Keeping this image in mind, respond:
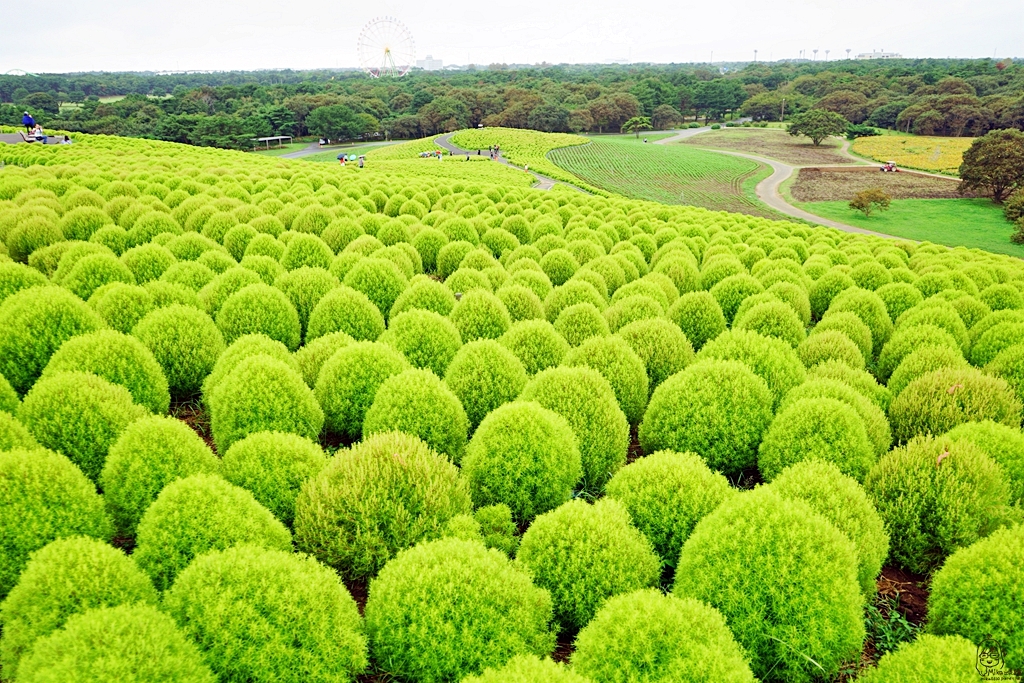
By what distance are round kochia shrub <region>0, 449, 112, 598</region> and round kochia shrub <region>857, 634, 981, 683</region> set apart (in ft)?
27.0

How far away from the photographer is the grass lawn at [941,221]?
51969mm

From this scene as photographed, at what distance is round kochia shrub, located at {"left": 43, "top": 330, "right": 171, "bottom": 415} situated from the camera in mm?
8750

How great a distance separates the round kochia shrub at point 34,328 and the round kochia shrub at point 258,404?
3.57 metres

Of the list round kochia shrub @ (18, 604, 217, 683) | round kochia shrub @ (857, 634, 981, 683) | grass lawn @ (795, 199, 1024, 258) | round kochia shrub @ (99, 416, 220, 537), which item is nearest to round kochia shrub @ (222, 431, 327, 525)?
round kochia shrub @ (99, 416, 220, 537)

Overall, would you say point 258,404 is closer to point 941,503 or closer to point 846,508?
point 846,508

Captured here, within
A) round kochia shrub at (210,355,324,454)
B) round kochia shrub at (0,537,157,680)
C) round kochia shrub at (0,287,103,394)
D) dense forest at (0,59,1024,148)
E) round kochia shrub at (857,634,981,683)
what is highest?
dense forest at (0,59,1024,148)

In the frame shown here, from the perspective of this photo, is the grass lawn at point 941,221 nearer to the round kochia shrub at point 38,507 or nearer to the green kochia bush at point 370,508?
the green kochia bush at point 370,508

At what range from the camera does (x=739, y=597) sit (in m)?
5.59

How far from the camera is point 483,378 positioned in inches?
379

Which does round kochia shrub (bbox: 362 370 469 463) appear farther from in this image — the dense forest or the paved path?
the dense forest

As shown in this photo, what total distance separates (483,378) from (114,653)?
6121mm

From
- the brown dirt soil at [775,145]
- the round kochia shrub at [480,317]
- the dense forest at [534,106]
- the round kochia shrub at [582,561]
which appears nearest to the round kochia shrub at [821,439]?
the round kochia shrub at [582,561]

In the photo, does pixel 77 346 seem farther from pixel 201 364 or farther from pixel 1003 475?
pixel 1003 475

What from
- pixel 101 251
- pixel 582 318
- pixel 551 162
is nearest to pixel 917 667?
pixel 582 318
